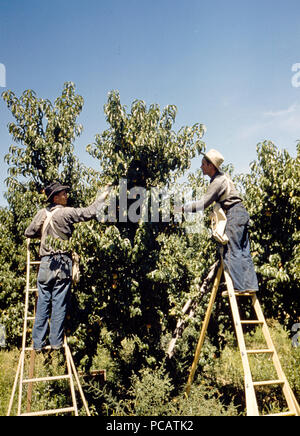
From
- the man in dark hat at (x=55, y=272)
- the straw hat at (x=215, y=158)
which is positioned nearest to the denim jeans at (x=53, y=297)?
the man in dark hat at (x=55, y=272)

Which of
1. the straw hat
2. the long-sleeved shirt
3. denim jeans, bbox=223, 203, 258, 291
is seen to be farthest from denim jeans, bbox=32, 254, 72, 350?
the straw hat

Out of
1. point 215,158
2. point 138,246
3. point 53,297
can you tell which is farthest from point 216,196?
point 53,297

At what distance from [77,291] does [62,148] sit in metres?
2.67

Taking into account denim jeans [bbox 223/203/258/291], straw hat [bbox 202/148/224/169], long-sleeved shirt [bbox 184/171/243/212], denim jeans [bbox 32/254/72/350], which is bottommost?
denim jeans [bbox 32/254/72/350]

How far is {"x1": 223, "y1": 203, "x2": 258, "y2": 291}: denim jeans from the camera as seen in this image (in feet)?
11.7

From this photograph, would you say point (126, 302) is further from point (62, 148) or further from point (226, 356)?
point (226, 356)

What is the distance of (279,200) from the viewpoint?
5.18m

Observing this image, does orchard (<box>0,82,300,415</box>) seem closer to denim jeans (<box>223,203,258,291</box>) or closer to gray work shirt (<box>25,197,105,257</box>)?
gray work shirt (<box>25,197,105,257</box>)

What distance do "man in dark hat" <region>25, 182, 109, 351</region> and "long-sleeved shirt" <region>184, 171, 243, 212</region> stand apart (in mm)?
1243

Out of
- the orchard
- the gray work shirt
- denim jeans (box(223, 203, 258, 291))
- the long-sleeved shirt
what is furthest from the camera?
the orchard

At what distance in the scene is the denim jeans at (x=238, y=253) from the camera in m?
3.58

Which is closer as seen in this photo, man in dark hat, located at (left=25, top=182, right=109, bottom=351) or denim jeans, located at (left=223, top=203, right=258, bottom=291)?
denim jeans, located at (left=223, top=203, right=258, bottom=291)

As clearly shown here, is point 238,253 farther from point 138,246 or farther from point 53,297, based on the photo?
point 53,297

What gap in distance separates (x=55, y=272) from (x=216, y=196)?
2.37 metres
